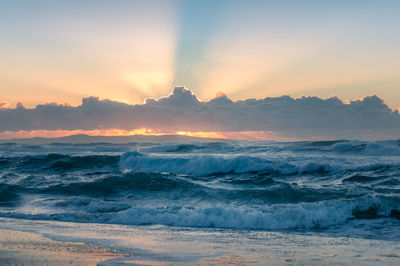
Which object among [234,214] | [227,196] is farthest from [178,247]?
[227,196]

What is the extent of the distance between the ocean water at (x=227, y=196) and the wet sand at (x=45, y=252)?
2822 mm

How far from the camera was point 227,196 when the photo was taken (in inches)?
484

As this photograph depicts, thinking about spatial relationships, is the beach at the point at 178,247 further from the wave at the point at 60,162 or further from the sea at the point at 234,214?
the wave at the point at 60,162

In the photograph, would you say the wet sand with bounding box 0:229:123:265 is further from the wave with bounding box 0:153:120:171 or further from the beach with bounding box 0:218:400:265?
the wave with bounding box 0:153:120:171

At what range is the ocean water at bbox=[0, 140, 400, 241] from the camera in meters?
8.81

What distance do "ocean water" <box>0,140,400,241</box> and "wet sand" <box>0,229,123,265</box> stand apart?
111 inches

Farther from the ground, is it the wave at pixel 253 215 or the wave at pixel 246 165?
the wave at pixel 246 165

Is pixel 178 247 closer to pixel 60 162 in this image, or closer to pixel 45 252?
pixel 45 252

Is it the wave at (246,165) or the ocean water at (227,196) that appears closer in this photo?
the ocean water at (227,196)

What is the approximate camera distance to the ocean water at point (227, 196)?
8.81 m

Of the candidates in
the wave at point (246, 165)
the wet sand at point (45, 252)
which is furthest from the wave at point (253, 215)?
the wave at point (246, 165)

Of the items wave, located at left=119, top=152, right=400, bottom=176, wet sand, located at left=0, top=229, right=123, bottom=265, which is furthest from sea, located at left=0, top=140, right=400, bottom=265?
wet sand, located at left=0, top=229, right=123, bottom=265

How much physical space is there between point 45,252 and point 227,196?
7661 mm

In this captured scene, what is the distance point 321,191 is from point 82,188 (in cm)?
872
